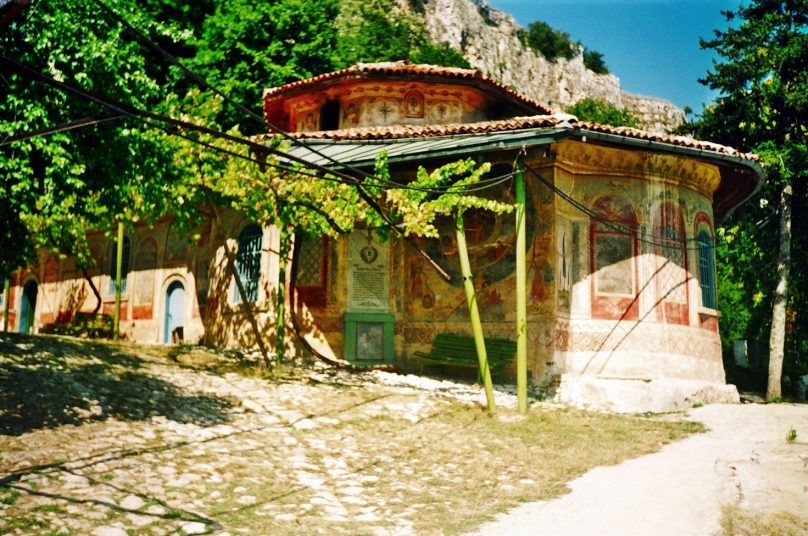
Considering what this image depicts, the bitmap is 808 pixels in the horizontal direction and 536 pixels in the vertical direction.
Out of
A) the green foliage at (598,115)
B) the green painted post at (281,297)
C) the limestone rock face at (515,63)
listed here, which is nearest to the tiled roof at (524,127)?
the green painted post at (281,297)

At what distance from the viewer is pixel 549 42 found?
59.8m

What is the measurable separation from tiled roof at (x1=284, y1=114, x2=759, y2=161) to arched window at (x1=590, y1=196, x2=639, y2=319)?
1401mm

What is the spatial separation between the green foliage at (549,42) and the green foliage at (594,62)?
6.51ft

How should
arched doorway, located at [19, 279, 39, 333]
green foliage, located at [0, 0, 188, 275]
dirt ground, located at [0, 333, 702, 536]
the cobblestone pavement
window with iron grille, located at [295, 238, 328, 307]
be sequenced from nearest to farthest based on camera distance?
1. the cobblestone pavement
2. dirt ground, located at [0, 333, 702, 536]
3. green foliage, located at [0, 0, 188, 275]
4. window with iron grille, located at [295, 238, 328, 307]
5. arched doorway, located at [19, 279, 39, 333]

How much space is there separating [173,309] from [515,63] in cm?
4424

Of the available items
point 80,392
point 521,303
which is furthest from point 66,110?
point 521,303

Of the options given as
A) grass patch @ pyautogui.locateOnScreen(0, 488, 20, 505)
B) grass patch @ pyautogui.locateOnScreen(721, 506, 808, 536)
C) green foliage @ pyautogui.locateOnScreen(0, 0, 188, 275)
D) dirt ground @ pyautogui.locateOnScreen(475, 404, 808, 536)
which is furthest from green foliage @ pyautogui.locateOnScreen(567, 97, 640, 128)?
grass patch @ pyautogui.locateOnScreen(0, 488, 20, 505)

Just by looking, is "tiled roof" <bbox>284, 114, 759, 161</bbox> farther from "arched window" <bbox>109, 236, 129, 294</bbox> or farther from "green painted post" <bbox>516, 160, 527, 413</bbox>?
"arched window" <bbox>109, 236, 129, 294</bbox>

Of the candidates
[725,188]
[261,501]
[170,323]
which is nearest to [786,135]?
[725,188]

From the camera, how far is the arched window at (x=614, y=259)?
13188 mm

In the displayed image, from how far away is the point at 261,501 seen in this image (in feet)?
20.7

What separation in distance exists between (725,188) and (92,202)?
497 inches

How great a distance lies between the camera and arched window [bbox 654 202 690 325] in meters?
13.6

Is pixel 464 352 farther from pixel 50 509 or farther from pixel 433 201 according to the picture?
pixel 50 509
